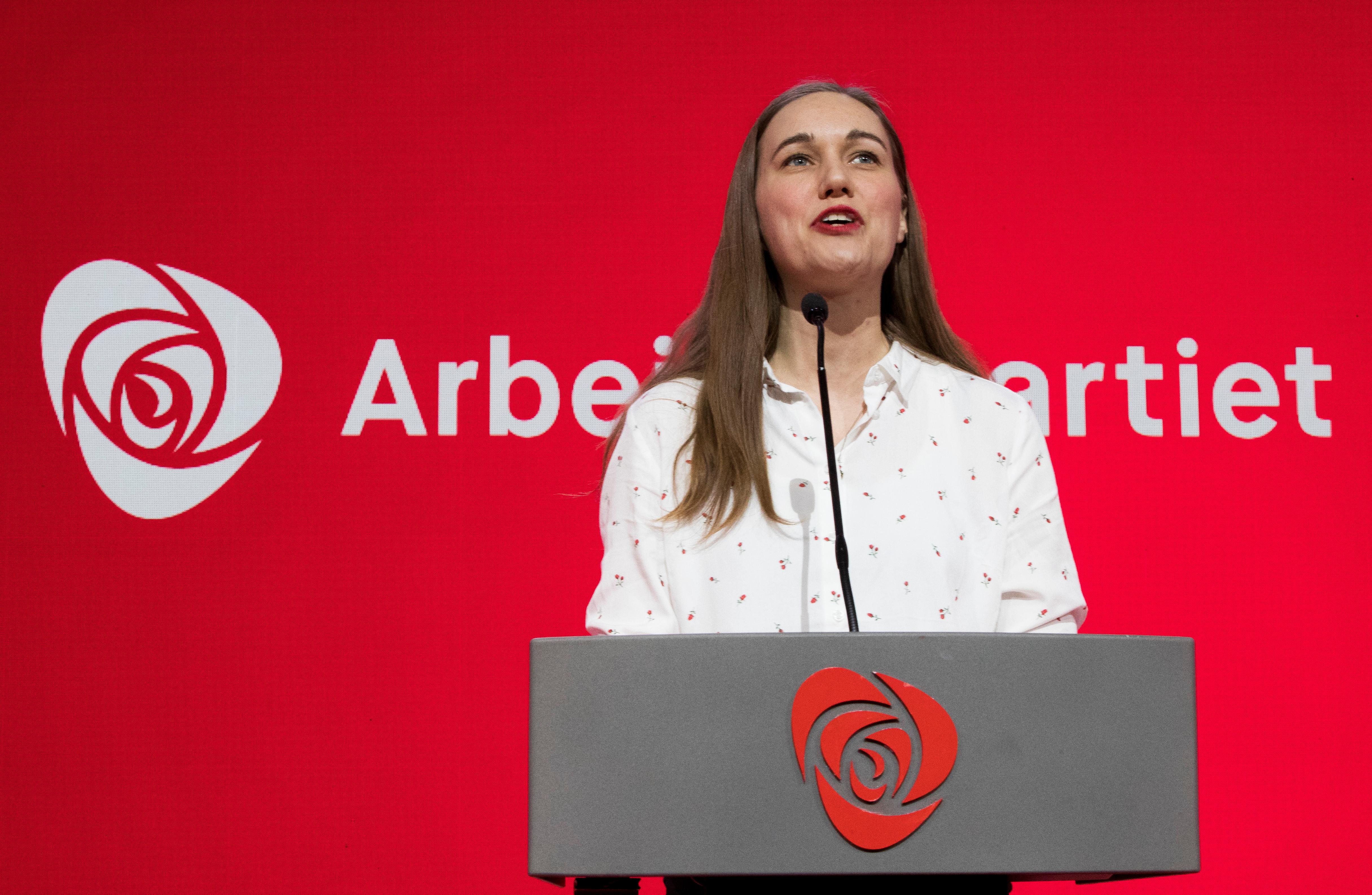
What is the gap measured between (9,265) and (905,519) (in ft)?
5.46

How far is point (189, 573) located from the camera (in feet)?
7.32

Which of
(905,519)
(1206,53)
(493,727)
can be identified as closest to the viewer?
(905,519)

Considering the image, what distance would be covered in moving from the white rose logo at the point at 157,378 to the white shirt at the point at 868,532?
37.3 inches

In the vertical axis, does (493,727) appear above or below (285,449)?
below

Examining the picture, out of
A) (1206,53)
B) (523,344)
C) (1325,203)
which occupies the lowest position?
(523,344)

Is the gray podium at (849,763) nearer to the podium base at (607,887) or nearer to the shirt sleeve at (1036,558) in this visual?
the podium base at (607,887)

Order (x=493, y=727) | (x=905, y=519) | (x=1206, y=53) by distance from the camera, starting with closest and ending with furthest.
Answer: (x=905, y=519) → (x=493, y=727) → (x=1206, y=53)

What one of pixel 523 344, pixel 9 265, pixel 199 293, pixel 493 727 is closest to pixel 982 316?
pixel 523 344

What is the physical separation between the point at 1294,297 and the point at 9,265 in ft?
7.17

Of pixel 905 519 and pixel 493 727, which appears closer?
pixel 905 519

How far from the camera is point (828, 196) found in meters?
1.60

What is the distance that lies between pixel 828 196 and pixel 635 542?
47 cm

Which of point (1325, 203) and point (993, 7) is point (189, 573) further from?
point (1325, 203)

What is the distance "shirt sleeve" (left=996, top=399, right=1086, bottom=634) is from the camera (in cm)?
147
